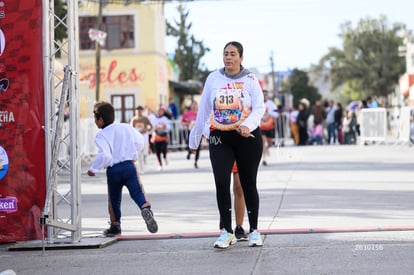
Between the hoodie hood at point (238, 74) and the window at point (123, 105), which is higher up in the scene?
the hoodie hood at point (238, 74)

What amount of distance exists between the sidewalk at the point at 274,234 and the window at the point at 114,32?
30.9m

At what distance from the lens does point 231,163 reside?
878 cm

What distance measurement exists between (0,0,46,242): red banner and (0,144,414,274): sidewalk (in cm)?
52

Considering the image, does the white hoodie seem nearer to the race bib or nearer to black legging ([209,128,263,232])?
the race bib

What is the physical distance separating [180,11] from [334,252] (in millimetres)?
73783

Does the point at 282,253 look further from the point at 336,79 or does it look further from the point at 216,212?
the point at 336,79

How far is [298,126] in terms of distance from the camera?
37.9 meters

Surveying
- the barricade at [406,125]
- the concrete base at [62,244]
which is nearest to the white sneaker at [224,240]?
the concrete base at [62,244]

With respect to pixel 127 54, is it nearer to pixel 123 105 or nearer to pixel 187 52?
pixel 123 105

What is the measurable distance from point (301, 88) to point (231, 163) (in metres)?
109

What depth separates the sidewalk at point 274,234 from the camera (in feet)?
25.2

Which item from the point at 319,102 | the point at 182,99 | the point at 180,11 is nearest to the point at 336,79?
the point at 180,11

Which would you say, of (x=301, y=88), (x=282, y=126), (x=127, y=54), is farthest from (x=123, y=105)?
(x=301, y=88)

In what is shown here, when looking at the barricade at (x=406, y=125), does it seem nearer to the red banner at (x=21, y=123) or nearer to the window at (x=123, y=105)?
the window at (x=123, y=105)
